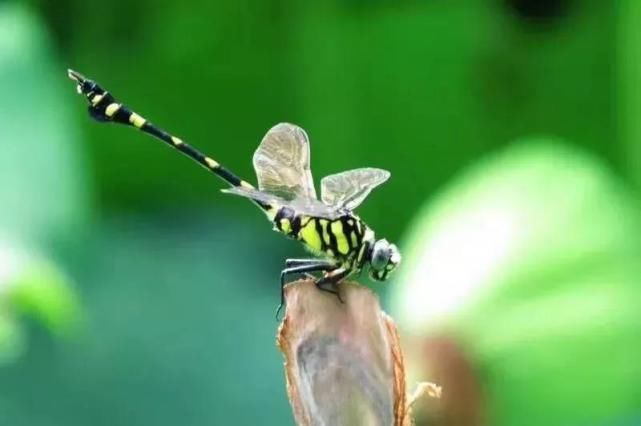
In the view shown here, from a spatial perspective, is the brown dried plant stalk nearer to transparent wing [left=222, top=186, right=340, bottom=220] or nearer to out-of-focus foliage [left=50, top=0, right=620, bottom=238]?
transparent wing [left=222, top=186, right=340, bottom=220]

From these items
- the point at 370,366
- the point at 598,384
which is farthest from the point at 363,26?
the point at 370,366

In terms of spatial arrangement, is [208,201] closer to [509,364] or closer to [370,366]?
[509,364]

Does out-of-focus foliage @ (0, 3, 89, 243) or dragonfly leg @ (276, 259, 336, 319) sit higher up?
out-of-focus foliage @ (0, 3, 89, 243)

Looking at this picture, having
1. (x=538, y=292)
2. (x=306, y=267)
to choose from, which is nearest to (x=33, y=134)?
(x=538, y=292)

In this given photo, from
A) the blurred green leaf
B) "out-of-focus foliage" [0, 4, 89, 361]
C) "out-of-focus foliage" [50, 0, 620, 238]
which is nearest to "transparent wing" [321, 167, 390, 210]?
the blurred green leaf

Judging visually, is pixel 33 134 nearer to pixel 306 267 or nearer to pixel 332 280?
pixel 306 267

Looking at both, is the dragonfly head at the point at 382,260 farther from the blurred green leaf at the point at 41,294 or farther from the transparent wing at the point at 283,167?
the blurred green leaf at the point at 41,294

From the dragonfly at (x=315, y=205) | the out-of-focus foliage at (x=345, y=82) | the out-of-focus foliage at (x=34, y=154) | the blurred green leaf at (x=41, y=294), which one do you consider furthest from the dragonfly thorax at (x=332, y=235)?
the out-of-focus foliage at (x=345, y=82)
